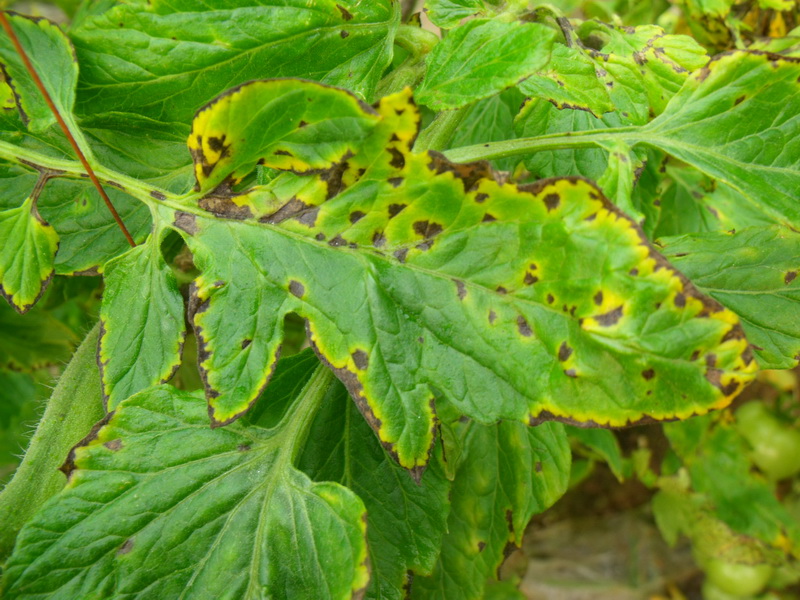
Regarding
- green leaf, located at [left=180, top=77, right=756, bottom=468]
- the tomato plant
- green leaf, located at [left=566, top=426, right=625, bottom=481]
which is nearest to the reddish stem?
the tomato plant

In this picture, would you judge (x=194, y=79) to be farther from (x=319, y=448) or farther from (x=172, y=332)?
(x=319, y=448)

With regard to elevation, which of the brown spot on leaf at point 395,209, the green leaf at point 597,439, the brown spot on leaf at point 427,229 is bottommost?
the green leaf at point 597,439

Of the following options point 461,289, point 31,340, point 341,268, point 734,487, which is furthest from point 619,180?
point 734,487

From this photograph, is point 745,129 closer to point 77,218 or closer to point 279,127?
point 279,127

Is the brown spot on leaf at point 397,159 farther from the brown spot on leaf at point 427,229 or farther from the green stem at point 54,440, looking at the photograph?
the green stem at point 54,440

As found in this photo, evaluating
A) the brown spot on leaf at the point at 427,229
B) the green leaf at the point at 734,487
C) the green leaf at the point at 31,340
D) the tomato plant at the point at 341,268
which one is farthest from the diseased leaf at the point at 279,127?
the green leaf at the point at 734,487

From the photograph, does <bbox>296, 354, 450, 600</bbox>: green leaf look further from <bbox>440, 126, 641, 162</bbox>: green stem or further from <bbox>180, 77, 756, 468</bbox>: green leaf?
<bbox>440, 126, 641, 162</bbox>: green stem
